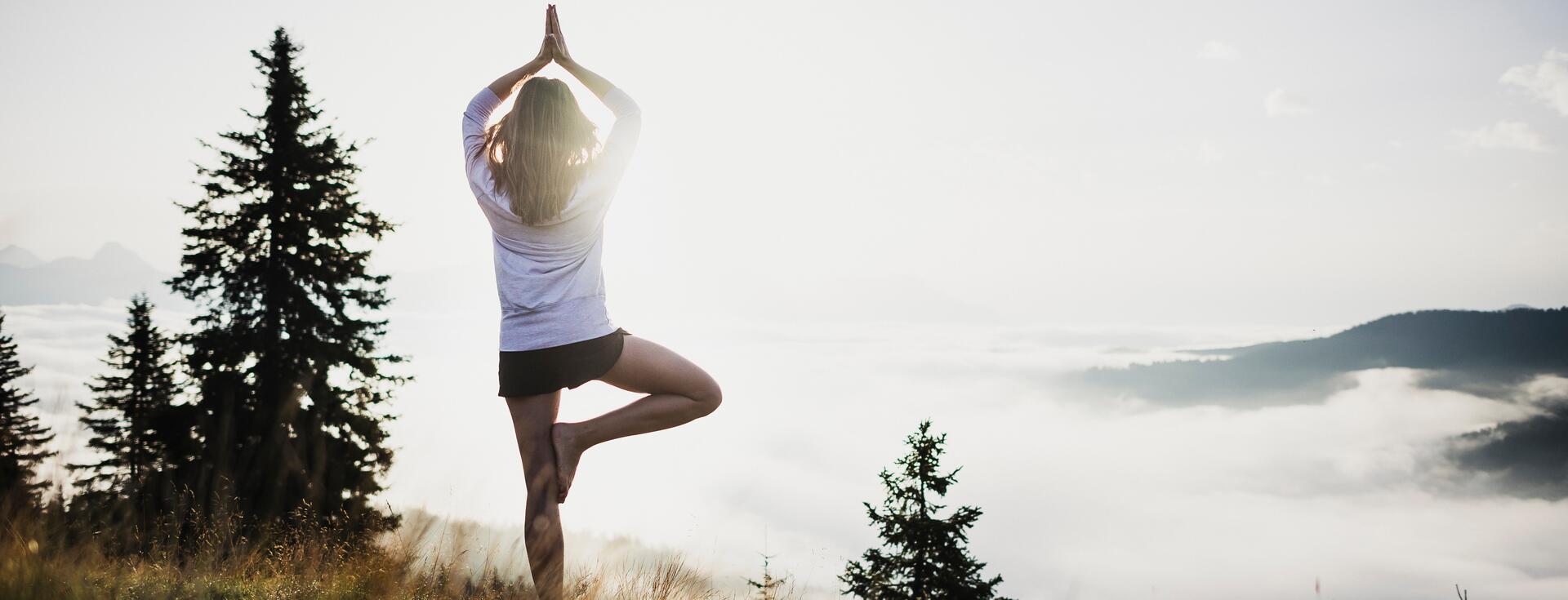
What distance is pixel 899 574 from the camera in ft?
37.9

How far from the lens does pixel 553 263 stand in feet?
10.2

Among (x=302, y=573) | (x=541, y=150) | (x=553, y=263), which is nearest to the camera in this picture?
(x=541, y=150)

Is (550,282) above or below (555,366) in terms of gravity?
above

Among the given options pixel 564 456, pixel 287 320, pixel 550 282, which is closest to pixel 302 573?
pixel 564 456

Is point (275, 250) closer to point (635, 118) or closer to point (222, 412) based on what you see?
point (222, 412)

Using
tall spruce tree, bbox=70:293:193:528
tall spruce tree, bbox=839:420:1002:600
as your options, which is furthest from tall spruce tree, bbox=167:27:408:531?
tall spruce tree, bbox=839:420:1002:600

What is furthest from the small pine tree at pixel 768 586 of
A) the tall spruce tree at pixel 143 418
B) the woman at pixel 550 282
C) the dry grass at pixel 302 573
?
the tall spruce tree at pixel 143 418

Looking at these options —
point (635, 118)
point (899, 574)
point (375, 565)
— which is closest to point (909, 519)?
point (899, 574)

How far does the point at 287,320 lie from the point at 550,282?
Result: 22521 millimetres

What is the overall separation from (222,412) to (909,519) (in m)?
18.2

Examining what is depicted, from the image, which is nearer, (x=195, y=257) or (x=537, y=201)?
(x=537, y=201)

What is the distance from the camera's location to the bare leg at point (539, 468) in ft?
10.5

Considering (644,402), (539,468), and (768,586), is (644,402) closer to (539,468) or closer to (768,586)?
(539,468)

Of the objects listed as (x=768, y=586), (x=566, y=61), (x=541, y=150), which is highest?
(x=566, y=61)
